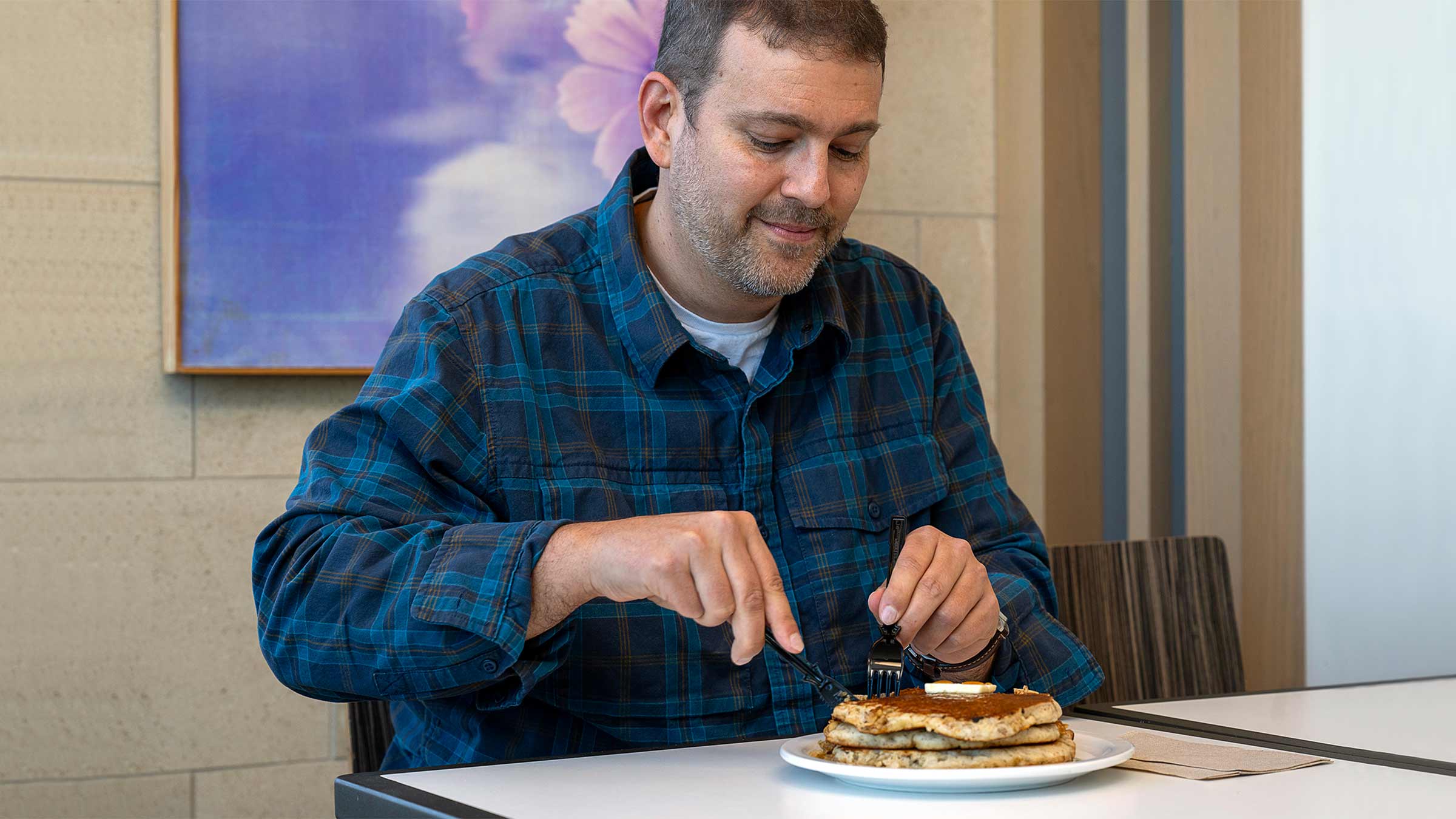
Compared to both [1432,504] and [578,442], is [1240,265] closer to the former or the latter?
[1432,504]

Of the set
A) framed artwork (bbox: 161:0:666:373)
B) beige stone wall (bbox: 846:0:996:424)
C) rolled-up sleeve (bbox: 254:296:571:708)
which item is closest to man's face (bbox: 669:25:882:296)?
rolled-up sleeve (bbox: 254:296:571:708)

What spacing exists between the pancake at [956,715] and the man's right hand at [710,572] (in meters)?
0.09

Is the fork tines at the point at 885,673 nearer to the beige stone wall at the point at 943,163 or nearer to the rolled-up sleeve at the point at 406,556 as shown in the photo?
the rolled-up sleeve at the point at 406,556

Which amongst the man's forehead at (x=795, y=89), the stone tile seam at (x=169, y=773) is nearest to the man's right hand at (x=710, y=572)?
the man's forehead at (x=795, y=89)

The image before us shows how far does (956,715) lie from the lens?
889 millimetres

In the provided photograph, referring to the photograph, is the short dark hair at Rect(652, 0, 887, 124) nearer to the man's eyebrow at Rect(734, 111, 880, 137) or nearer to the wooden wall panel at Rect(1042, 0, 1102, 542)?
the man's eyebrow at Rect(734, 111, 880, 137)

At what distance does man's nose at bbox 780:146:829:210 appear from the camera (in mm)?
1428

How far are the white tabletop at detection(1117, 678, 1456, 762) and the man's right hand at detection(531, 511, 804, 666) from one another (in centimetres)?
43

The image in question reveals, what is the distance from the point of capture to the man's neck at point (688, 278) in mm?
1550

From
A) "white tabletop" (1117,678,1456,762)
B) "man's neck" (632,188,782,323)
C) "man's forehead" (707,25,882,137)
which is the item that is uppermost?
"man's forehead" (707,25,882,137)

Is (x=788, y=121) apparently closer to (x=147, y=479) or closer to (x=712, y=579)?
(x=712, y=579)

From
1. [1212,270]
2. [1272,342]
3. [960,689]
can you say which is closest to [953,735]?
[960,689]

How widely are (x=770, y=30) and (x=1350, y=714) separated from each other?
2.85 feet

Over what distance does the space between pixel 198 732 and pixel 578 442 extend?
3.47 ft
